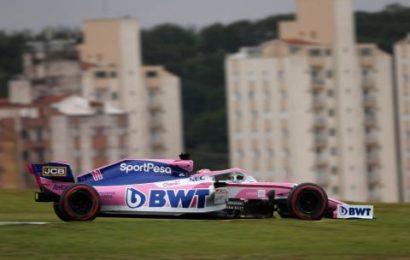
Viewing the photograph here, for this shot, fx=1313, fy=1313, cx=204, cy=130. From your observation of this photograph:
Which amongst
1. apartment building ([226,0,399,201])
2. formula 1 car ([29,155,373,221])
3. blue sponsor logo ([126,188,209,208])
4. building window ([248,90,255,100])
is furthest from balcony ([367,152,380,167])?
blue sponsor logo ([126,188,209,208])

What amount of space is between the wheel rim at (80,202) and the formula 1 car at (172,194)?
0.02 m

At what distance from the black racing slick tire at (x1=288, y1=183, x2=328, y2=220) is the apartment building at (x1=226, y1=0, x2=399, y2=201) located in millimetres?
86939

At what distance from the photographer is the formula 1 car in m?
21.1

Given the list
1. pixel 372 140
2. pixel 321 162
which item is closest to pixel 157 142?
pixel 321 162

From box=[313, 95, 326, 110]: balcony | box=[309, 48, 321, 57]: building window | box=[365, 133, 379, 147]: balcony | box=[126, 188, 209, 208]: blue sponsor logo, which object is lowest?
box=[365, 133, 379, 147]: balcony

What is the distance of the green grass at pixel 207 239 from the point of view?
58.0ft

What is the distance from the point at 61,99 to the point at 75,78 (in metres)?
6.49

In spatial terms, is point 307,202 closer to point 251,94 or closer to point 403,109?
point 251,94

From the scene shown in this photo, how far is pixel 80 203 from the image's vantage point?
20.8 metres

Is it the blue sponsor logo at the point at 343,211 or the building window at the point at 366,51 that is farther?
the building window at the point at 366,51

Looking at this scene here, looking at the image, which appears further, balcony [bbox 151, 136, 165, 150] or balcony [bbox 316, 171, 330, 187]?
balcony [bbox 151, 136, 165, 150]

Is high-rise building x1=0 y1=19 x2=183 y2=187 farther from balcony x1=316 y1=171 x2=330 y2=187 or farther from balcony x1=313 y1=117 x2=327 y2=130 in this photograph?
balcony x1=316 y1=171 x2=330 y2=187

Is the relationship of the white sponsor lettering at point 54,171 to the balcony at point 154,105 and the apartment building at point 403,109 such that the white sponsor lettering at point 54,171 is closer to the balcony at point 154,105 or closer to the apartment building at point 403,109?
the apartment building at point 403,109

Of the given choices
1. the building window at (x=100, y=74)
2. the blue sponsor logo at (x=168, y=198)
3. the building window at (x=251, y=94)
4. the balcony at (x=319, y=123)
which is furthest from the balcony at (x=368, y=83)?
the blue sponsor logo at (x=168, y=198)
